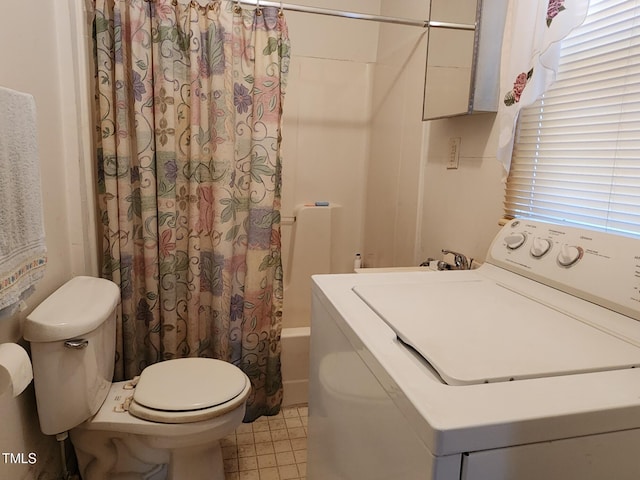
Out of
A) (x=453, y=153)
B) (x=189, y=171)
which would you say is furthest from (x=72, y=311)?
(x=453, y=153)

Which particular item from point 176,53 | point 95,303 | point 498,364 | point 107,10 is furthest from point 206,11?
point 498,364

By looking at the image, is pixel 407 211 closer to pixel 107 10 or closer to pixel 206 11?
pixel 206 11

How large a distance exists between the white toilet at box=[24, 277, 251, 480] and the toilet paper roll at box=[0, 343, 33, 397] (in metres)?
0.29

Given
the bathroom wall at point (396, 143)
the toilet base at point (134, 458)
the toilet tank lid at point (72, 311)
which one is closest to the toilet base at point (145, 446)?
the toilet base at point (134, 458)

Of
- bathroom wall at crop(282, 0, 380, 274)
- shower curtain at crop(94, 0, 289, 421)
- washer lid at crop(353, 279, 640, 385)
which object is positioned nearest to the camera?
washer lid at crop(353, 279, 640, 385)

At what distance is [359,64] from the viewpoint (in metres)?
2.62

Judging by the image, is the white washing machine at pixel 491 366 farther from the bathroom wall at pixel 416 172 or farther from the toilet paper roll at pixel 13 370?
the toilet paper roll at pixel 13 370

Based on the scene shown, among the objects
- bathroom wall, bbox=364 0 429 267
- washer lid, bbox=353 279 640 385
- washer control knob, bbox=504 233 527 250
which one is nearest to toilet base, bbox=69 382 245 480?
washer lid, bbox=353 279 640 385

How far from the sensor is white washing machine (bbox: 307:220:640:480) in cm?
61

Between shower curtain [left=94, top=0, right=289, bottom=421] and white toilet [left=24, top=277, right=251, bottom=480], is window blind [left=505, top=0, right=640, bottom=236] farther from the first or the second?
white toilet [left=24, top=277, right=251, bottom=480]

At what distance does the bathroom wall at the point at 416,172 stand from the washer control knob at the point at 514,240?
0.82 ft

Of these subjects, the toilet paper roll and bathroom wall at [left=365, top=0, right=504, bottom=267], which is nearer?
the toilet paper roll

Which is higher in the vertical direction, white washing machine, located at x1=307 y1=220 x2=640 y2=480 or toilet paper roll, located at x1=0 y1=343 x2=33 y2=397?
white washing machine, located at x1=307 y1=220 x2=640 y2=480

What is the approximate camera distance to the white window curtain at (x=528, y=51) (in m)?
1.10
